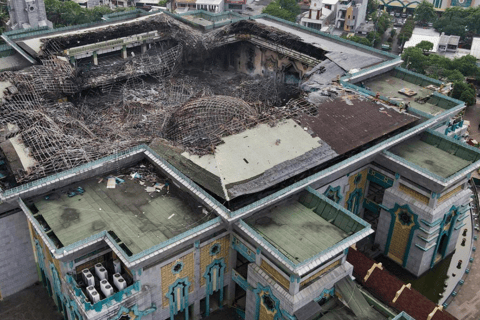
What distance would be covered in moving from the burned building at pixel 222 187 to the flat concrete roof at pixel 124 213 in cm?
18

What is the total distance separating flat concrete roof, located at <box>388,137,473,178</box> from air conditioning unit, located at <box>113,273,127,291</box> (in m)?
37.9

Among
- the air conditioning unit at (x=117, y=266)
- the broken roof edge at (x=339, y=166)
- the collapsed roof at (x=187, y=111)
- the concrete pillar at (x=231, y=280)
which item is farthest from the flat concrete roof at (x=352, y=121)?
the air conditioning unit at (x=117, y=266)

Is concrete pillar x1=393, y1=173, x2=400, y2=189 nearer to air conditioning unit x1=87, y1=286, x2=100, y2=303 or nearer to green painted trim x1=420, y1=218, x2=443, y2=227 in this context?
green painted trim x1=420, y1=218, x2=443, y2=227

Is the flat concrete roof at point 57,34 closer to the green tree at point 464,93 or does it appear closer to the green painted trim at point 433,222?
the green painted trim at point 433,222

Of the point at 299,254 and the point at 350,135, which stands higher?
the point at 350,135

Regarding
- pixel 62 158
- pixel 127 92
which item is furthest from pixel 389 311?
pixel 127 92

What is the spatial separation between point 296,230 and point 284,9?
11489 cm

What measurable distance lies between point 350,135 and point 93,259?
33.6 m

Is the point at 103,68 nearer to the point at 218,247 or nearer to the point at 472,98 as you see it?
the point at 218,247

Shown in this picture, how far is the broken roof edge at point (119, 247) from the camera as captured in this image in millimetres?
45938

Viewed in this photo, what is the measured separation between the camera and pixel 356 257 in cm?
5891

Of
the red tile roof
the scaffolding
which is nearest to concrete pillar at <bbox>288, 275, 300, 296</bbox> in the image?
the red tile roof

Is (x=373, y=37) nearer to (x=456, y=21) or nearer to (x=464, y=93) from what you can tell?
(x=456, y=21)

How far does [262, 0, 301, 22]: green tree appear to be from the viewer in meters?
148
